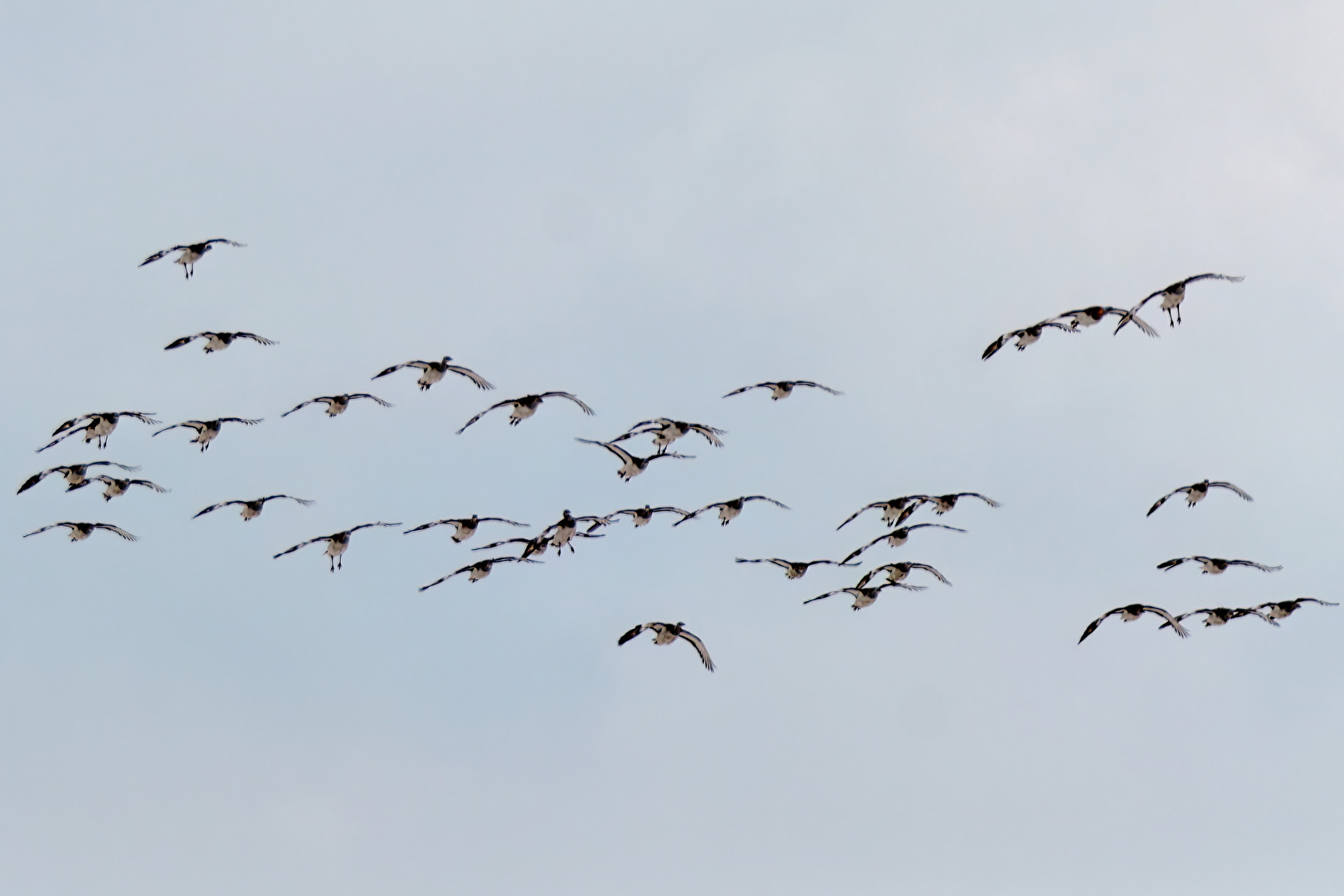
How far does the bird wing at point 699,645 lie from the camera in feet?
254

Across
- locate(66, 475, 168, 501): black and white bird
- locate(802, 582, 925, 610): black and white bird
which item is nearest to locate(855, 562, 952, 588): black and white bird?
locate(802, 582, 925, 610): black and white bird

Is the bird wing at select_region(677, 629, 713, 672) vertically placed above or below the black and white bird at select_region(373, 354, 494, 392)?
below

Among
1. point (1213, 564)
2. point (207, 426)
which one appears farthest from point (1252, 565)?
point (207, 426)

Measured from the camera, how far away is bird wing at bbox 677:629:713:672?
77.6 metres

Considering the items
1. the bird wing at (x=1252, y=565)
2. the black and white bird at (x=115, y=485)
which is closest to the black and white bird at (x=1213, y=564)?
the bird wing at (x=1252, y=565)

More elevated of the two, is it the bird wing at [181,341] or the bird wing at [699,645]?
the bird wing at [181,341]

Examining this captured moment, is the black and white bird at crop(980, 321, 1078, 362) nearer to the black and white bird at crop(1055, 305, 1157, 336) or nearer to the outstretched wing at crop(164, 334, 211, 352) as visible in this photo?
the black and white bird at crop(1055, 305, 1157, 336)

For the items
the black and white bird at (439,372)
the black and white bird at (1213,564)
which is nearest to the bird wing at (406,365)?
the black and white bird at (439,372)

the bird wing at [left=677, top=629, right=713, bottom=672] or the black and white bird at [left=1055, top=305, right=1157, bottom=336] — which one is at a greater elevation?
the black and white bird at [left=1055, top=305, right=1157, bottom=336]

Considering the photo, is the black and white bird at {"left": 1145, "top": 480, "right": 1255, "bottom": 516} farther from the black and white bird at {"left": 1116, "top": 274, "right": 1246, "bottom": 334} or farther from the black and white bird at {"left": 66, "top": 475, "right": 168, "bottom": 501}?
the black and white bird at {"left": 66, "top": 475, "right": 168, "bottom": 501}

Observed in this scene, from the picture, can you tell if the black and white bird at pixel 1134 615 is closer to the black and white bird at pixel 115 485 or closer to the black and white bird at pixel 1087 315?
the black and white bird at pixel 1087 315

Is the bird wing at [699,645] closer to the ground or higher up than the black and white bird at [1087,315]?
closer to the ground

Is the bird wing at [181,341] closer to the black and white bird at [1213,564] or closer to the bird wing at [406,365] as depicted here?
the bird wing at [406,365]

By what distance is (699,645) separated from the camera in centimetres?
7925
